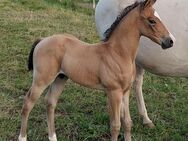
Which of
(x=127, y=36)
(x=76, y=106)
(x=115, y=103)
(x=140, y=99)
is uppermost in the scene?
(x=127, y=36)

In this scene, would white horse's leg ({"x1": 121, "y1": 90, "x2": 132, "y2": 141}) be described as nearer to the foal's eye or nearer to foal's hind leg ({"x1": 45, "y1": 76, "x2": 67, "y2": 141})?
foal's hind leg ({"x1": 45, "y1": 76, "x2": 67, "y2": 141})

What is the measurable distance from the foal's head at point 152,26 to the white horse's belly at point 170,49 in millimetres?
460

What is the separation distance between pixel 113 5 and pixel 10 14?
4860 mm

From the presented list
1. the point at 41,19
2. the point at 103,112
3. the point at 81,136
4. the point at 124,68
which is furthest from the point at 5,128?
the point at 41,19

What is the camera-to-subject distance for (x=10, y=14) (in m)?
8.55

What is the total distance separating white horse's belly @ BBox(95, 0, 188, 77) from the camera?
3762mm

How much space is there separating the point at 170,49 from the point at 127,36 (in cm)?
49

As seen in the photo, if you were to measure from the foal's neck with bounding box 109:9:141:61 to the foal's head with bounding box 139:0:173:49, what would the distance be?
0.07 m

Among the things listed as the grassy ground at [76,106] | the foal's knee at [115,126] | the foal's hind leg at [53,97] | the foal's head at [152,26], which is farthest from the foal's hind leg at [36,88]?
the foal's head at [152,26]

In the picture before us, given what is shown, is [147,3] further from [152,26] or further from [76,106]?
[76,106]

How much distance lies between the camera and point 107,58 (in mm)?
3494

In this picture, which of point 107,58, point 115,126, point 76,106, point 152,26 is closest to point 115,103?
point 115,126

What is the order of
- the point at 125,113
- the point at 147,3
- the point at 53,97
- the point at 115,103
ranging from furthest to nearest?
the point at 53,97, the point at 125,113, the point at 115,103, the point at 147,3

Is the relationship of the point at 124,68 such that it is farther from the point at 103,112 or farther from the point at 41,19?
the point at 41,19
